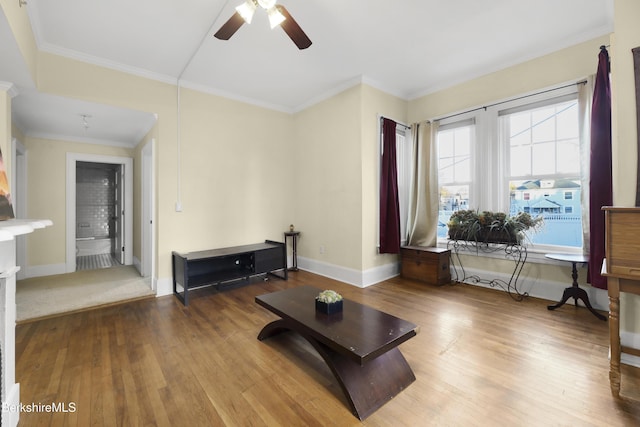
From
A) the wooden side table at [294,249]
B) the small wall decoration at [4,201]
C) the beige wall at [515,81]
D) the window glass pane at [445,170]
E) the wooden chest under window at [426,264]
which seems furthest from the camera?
the wooden side table at [294,249]

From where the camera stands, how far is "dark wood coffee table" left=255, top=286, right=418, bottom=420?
1511mm

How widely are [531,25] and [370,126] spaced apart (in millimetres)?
1874

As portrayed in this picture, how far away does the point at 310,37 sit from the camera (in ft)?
9.10

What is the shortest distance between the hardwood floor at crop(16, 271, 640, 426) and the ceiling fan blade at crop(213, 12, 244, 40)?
8.08 ft

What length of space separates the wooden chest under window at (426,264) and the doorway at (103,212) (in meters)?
4.99

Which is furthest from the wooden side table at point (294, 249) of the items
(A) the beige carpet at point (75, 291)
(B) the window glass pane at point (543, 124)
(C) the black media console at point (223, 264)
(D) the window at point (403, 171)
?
(B) the window glass pane at point (543, 124)

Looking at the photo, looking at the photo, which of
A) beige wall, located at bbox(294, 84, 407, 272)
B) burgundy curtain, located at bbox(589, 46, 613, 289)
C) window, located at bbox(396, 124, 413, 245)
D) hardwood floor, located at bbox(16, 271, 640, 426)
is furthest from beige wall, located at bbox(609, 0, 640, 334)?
window, located at bbox(396, 124, 413, 245)

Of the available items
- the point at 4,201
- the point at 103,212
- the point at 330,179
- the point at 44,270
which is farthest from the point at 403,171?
the point at 103,212

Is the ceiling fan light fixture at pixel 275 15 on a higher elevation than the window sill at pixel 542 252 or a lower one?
higher

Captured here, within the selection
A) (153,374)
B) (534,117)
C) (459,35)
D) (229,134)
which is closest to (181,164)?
(229,134)

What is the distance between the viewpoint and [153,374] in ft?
Result: 6.06

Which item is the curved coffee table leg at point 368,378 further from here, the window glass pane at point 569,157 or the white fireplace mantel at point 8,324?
the window glass pane at point 569,157

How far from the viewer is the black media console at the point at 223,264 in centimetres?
327

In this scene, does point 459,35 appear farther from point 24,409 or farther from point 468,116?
point 24,409
